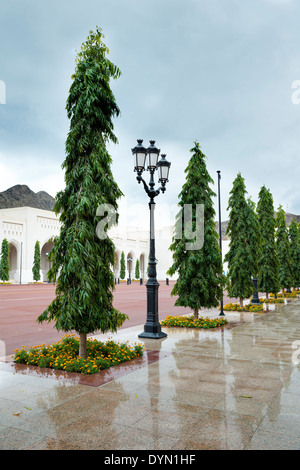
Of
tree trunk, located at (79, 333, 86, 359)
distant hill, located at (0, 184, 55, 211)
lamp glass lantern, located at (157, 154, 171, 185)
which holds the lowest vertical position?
tree trunk, located at (79, 333, 86, 359)

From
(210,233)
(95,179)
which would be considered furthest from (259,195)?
(95,179)

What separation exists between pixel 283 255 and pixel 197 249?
17512 mm

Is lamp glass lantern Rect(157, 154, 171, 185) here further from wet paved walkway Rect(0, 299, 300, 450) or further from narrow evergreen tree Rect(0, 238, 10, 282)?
narrow evergreen tree Rect(0, 238, 10, 282)

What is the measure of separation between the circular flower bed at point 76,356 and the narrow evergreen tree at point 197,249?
4.62 meters

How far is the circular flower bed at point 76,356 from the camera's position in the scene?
6.49 metres

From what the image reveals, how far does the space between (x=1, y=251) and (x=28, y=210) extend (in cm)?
787

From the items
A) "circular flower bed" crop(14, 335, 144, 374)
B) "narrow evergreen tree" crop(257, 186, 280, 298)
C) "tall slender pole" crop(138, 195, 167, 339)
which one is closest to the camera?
"circular flower bed" crop(14, 335, 144, 374)

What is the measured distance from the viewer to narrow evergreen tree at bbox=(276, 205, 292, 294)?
26.8 meters

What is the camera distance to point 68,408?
4.61 metres

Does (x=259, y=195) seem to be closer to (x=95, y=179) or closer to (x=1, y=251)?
(x=95, y=179)

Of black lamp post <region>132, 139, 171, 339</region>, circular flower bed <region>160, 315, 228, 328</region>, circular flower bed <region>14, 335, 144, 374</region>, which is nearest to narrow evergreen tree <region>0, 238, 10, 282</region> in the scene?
circular flower bed <region>160, 315, 228, 328</region>

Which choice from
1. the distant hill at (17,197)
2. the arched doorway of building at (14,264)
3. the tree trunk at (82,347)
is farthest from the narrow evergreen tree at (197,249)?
the distant hill at (17,197)

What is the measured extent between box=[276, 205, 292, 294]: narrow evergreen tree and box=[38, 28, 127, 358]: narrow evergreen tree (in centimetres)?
2153
